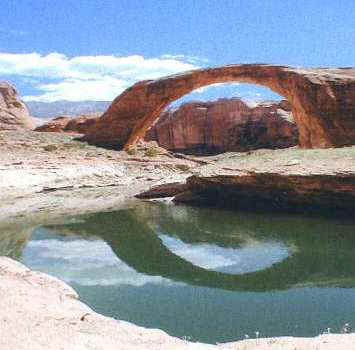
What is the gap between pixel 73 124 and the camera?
139ft

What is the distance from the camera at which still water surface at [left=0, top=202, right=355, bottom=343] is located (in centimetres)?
659

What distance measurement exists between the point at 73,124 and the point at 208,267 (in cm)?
3454

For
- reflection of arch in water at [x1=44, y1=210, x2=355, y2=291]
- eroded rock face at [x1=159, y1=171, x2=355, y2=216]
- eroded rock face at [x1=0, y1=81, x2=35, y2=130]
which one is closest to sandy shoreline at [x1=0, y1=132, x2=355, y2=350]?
eroded rock face at [x1=159, y1=171, x2=355, y2=216]

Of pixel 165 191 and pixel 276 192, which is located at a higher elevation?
pixel 276 192

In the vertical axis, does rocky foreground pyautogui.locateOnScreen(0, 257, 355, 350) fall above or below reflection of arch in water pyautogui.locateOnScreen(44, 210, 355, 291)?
above

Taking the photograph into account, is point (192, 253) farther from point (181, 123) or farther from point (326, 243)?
point (181, 123)

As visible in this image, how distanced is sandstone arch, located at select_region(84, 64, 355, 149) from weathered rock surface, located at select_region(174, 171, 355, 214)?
10.6 meters

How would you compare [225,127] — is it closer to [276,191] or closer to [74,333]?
[276,191]

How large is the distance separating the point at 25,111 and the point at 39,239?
43817 mm

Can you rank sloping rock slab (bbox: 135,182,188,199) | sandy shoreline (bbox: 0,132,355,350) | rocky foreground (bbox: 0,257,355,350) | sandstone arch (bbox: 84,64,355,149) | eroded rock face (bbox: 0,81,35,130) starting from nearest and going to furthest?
rocky foreground (bbox: 0,257,355,350) < sandy shoreline (bbox: 0,132,355,350) < sloping rock slab (bbox: 135,182,188,199) < sandstone arch (bbox: 84,64,355,149) < eroded rock face (bbox: 0,81,35,130)

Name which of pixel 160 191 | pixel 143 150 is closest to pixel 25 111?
pixel 143 150

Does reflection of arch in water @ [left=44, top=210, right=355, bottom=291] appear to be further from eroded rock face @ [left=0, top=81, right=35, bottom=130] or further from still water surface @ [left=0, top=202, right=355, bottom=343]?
eroded rock face @ [left=0, top=81, right=35, bottom=130]

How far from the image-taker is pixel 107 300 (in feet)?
24.3

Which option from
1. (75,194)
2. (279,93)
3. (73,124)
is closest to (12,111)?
(73,124)
